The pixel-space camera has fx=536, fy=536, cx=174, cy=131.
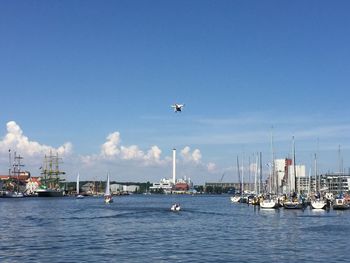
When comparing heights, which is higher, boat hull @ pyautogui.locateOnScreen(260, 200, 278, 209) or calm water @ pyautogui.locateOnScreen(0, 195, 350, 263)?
boat hull @ pyautogui.locateOnScreen(260, 200, 278, 209)

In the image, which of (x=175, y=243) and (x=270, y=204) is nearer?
(x=175, y=243)

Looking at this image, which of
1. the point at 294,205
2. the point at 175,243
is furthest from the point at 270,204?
the point at 175,243

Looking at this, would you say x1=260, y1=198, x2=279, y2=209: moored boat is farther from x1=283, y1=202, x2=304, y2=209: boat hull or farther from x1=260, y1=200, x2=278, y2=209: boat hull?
x1=283, y1=202, x2=304, y2=209: boat hull

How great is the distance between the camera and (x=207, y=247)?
5316cm

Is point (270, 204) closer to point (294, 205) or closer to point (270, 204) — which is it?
point (270, 204)

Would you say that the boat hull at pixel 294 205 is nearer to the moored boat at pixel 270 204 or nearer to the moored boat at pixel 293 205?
the moored boat at pixel 293 205

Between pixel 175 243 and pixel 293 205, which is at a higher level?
pixel 293 205

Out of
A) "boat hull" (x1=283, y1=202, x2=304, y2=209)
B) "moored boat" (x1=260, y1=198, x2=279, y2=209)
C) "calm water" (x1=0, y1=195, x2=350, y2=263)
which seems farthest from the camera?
"moored boat" (x1=260, y1=198, x2=279, y2=209)

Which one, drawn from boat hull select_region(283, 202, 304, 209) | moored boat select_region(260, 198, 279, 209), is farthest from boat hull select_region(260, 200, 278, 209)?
boat hull select_region(283, 202, 304, 209)

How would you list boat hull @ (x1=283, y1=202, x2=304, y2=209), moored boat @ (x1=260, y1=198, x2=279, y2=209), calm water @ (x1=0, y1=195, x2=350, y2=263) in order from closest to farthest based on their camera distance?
calm water @ (x1=0, y1=195, x2=350, y2=263)
boat hull @ (x1=283, y1=202, x2=304, y2=209)
moored boat @ (x1=260, y1=198, x2=279, y2=209)

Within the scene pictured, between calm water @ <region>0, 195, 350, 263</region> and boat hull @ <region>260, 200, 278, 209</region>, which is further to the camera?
boat hull @ <region>260, 200, 278, 209</region>

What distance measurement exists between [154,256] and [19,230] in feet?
105

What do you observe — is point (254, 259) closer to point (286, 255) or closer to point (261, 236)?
point (286, 255)

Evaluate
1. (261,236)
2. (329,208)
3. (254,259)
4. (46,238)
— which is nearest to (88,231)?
(46,238)
